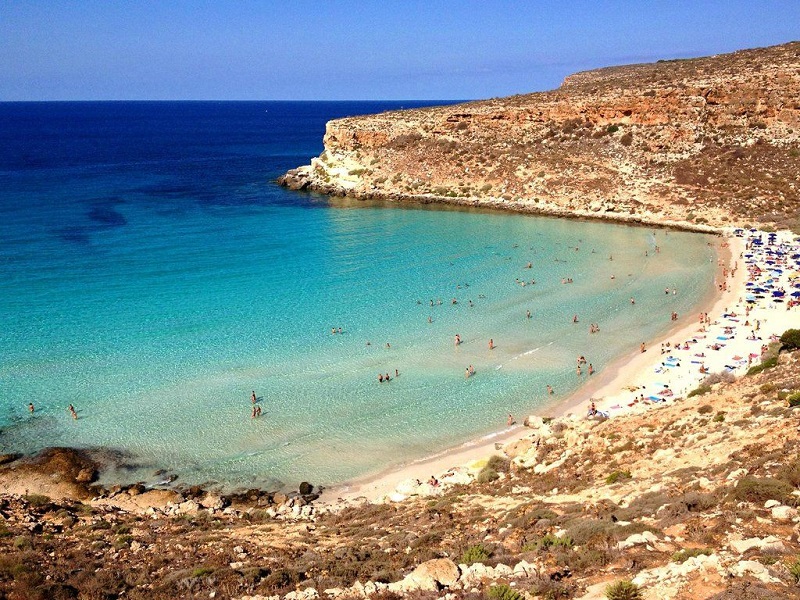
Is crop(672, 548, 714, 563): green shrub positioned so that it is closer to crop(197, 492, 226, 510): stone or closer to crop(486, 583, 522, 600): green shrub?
crop(486, 583, 522, 600): green shrub

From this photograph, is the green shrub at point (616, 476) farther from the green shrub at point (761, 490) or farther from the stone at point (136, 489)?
the stone at point (136, 489)

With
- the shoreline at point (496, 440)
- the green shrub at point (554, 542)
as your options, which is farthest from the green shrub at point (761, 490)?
the shoreline at point (496, 440)

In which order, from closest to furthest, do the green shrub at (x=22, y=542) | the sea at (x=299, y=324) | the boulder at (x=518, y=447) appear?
the green shrub at (x=22, y=542) < the boulder at (x=518, y=447) < the sea at (x=299, y=324)

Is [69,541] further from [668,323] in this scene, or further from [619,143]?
[619,143]

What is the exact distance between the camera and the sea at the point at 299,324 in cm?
2488

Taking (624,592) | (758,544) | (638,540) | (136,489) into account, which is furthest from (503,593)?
(136,489)

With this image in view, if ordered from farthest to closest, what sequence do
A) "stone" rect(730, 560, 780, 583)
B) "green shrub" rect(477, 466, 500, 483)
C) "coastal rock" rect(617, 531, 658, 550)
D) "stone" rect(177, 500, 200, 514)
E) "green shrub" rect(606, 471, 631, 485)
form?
1. "stone" rect(177, 500, 200, 514)
2. "green shrub" rect(477, 466, 500, 483)
3. "green shrub" rect(606, 471, 631, 485)
4. "coastal rock" rect(617, 531, 658, 550)
5. "stone" rect(730, 560, 780, 583)

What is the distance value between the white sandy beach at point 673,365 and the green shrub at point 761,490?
30.2ft

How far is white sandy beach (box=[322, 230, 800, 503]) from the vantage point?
2178 centimetres

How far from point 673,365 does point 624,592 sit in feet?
70.7

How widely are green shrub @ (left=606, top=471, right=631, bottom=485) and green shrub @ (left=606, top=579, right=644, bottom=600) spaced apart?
6.43 m

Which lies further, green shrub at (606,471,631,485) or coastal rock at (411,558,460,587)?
green shrub at (606,471,631,485)

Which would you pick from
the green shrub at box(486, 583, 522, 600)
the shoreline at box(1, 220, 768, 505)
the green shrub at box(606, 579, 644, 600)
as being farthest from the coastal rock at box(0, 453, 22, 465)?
the green shrub at box(606, 579, 644, 600)

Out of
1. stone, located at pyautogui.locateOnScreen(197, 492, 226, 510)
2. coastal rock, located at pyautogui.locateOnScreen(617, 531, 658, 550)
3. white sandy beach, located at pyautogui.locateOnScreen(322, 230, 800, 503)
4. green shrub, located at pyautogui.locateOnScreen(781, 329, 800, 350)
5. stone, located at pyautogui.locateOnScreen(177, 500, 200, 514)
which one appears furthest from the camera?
green shrub, located at pyautogui.locateOnScreen(781, 329, 800, 350)
